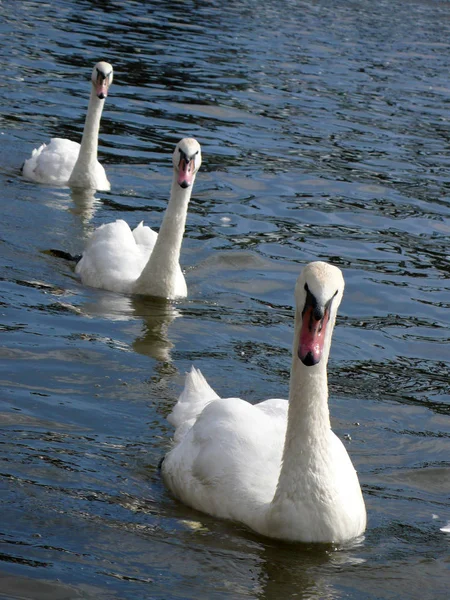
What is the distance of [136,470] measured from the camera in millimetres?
6930

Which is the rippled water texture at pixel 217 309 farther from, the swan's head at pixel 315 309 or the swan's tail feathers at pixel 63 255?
the swan's head at pixel 315 309

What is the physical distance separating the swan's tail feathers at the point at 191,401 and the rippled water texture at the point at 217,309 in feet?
0.57

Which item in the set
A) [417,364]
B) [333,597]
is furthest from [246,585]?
[417,364]

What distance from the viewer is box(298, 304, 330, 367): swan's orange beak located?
223 inches

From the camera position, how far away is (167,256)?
1083 centimetres

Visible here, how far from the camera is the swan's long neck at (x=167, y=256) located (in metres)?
10.8

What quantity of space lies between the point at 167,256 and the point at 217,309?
72 centimetres

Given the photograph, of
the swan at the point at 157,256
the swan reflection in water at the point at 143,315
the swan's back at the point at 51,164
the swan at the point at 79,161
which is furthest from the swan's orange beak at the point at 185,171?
the swan's back at the point at 51,164

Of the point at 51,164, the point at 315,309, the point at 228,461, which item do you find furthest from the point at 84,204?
the point at 315,309

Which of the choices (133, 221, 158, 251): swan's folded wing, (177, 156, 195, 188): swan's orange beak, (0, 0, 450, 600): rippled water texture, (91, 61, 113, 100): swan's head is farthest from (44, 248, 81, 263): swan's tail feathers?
(91, 61, 113, 100): swan's head

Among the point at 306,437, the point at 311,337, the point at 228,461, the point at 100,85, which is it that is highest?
the point at 100,85

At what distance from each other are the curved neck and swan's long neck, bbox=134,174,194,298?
3794mm

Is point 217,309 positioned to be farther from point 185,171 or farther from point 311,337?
point 311,337

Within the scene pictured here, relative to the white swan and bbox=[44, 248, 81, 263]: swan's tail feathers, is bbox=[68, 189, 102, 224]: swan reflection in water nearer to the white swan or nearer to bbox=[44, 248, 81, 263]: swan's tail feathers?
bbox=[44, 248, 81, 263]: swan's tail feathers
